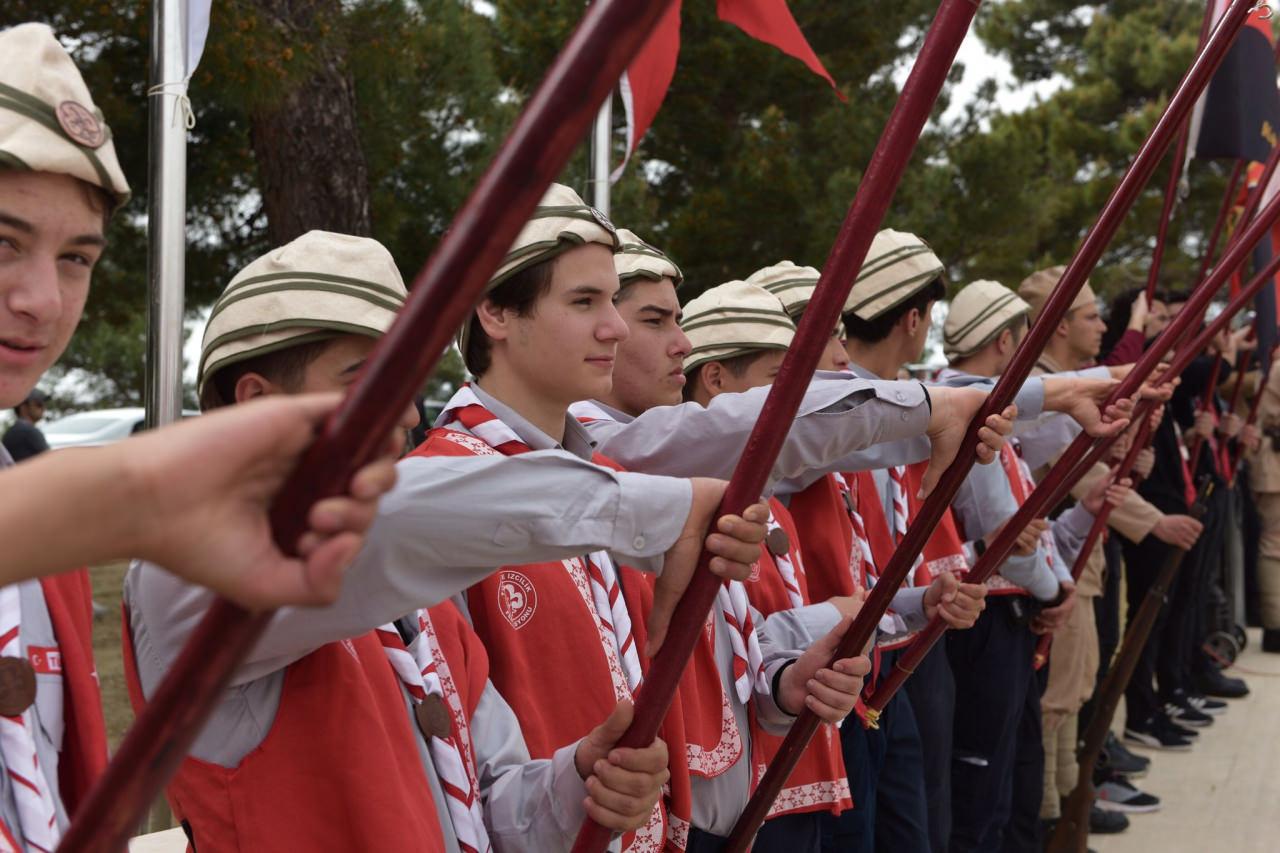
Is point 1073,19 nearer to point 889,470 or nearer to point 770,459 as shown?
point 889,470

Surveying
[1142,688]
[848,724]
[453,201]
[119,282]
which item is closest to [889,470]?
[848,724]

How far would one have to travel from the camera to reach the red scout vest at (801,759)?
117 inches

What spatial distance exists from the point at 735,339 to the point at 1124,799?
3.53m

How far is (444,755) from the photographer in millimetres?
1834

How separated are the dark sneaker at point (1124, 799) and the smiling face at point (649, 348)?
3623 mm

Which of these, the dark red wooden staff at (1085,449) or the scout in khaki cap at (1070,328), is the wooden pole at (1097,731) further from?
the dark red wooden staff at (1085,449)

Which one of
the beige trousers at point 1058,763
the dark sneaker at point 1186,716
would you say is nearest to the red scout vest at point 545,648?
the beige trousers at point 1058,763

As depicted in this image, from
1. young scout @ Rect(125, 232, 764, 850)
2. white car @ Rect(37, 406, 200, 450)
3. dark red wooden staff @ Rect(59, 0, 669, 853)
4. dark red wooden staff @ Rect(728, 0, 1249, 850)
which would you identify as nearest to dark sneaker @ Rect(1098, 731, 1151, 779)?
dark red wooden staff @ Rect(728, 0, 1249, 850)

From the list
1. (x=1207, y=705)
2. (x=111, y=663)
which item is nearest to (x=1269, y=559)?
(x=1207, y=705)

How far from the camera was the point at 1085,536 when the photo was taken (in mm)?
5266

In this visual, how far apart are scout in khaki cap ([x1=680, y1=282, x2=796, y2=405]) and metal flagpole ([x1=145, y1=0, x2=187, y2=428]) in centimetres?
137

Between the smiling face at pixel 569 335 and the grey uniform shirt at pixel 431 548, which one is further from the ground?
the smiling face at pixel 569 335

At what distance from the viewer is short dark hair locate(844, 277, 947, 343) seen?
3992mm

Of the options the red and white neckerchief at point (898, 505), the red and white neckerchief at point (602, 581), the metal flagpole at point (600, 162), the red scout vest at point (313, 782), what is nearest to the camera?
the red scout vest at point (313, 782)
